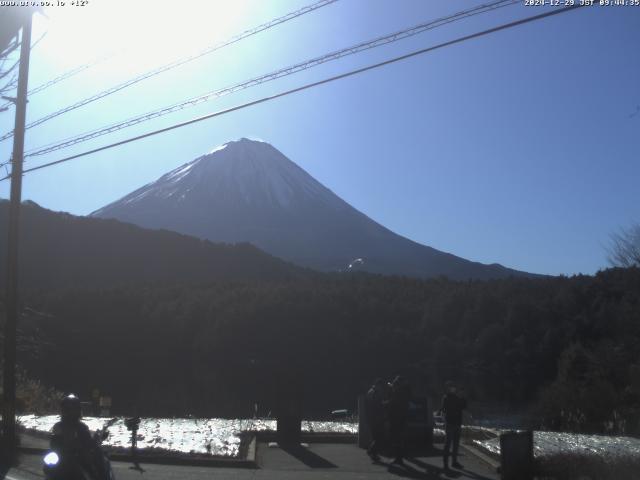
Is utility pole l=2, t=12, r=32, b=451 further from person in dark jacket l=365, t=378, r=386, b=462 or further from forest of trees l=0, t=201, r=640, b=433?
forest of trees l=0, t=201, r=640, b=433

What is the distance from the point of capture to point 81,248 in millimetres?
67562

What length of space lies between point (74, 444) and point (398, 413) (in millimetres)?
5910

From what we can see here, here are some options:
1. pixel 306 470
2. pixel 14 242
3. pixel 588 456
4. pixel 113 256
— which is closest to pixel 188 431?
→ pixel 306 470

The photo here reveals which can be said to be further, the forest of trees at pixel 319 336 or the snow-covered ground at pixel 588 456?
the forest of trees at pixel 319 336

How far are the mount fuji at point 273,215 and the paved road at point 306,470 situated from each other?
92.6m

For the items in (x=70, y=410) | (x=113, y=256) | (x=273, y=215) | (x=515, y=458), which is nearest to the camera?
(x=70, y=410)

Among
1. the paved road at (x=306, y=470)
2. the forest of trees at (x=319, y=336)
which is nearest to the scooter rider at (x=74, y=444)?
the paved road at (x=306, y=470)

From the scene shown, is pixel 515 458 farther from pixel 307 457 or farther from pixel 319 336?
pixel 319 336

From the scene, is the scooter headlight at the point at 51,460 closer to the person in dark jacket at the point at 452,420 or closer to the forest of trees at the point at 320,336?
the person in dark jacket at the point at 452,420

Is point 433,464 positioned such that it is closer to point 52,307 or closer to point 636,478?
point 636,478

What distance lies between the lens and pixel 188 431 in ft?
50.0

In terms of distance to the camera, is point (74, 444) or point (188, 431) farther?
point (188, 431)

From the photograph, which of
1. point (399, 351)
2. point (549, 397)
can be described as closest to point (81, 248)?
point (399, 351)

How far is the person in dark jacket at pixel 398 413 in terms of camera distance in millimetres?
12297
